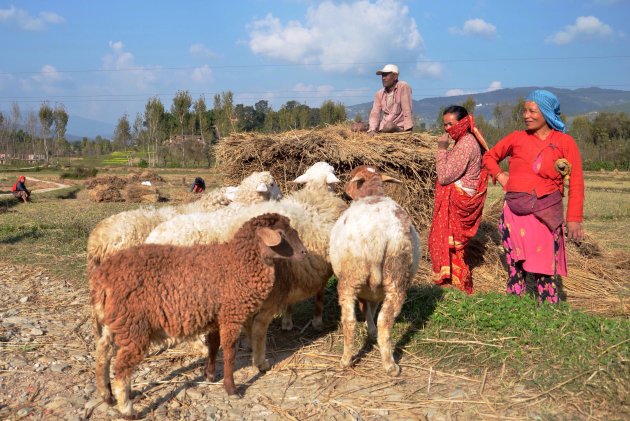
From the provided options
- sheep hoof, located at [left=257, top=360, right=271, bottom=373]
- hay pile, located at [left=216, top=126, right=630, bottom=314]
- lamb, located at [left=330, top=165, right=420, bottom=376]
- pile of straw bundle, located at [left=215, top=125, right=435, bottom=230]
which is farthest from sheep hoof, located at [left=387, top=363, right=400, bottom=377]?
pile of straw bundle, located at [left=215, top=125, right=435, bottom=230]

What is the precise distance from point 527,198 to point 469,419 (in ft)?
8.25

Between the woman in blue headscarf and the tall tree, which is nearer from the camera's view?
the woman in blue headscarf

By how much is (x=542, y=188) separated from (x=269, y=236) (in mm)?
2993

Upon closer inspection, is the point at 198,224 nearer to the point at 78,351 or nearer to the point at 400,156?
the point at 78,351

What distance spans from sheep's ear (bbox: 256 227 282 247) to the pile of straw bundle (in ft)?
11.3

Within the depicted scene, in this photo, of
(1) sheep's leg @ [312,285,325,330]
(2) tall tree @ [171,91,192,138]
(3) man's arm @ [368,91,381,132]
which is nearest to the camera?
(1) sheep's leg @ [312,285,325,330]

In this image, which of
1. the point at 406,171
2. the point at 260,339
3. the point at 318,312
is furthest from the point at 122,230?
the point at 406,171

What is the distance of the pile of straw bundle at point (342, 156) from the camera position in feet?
25.7

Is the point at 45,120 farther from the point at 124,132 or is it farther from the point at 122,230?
the point at 122,230

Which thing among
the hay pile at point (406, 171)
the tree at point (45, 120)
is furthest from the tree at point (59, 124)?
the hay pile at point (406, 171)

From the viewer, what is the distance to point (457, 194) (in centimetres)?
628

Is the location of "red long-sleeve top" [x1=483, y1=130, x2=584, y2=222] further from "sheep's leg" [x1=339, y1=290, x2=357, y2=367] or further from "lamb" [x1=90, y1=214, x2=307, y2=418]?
"lamb" [x1=90, y1=214, x2=307, y2=418]

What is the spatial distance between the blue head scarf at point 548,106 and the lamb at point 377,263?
1.84 m

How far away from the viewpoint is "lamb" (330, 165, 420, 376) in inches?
183
